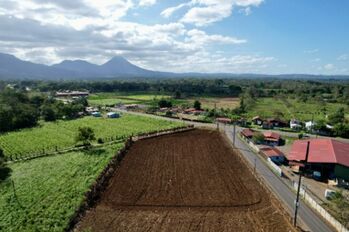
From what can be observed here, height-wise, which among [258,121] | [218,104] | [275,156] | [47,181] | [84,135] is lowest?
[218,104]

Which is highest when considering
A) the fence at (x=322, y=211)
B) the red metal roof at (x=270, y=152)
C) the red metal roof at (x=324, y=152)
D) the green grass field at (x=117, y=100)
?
the red metal roof at (x=324, y=152)

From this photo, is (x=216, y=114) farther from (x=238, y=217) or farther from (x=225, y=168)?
(x=238, y=217)

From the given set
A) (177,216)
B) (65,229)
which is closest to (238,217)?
(177,216)

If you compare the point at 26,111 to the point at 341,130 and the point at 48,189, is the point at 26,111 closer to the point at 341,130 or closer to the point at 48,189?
the point at 48,189

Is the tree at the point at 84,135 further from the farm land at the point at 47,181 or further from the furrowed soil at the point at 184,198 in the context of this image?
the furrowed soil at the point at 184,198

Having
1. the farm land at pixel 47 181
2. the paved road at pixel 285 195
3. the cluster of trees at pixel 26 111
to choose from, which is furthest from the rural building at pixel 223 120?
the cluster of trees at pixel 26 111

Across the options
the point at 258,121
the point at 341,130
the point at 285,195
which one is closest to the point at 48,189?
the point at 285,195
